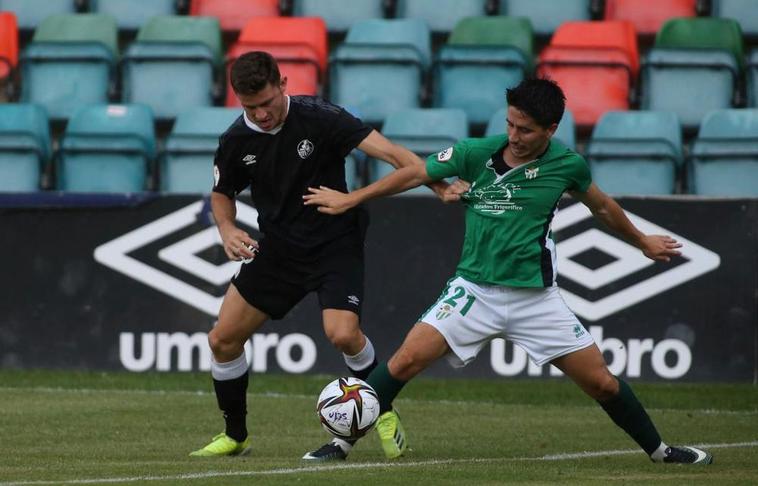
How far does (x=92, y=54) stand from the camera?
13844 millimetres

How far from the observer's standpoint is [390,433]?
739 cm

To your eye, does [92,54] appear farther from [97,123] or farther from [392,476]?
[392,476]

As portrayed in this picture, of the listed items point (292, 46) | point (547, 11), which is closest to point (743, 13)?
point (547, 11)

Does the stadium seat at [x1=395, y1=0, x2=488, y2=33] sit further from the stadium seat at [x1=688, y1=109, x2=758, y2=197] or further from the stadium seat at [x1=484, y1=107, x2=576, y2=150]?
the stadium seat at [x1=688, y1=109, x2=758, y2=197]

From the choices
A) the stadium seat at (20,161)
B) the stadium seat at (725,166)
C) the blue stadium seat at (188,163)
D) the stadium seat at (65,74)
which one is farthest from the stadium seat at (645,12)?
the stadium seat at (20,161)

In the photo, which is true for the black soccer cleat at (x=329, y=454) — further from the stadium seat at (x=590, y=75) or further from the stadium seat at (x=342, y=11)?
the stadium seat at (x=342, y=11)

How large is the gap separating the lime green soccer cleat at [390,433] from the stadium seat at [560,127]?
5.23 meters

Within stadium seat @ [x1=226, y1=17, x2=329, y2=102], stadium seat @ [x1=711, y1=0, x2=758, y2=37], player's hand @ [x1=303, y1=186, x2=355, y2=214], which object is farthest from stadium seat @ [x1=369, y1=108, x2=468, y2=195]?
player's hand @ [x1=303, y1=186, x2=355, y2=214]

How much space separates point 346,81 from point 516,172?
262 inches

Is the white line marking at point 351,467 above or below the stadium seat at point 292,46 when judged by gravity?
below

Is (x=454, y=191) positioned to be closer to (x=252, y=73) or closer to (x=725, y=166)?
(x=252, y=73)

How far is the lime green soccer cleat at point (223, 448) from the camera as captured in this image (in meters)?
7.55

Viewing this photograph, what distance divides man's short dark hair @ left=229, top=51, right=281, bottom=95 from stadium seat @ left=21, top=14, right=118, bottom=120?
728cm

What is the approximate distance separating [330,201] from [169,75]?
23.2 feet
